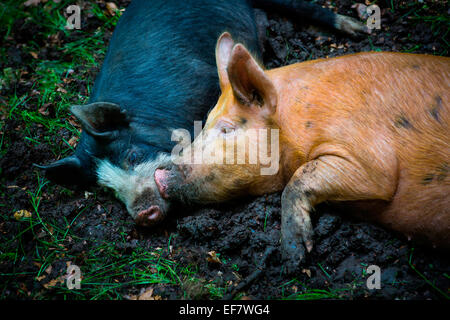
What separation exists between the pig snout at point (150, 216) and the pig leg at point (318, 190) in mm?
1156

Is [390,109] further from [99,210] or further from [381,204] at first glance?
[99,210]

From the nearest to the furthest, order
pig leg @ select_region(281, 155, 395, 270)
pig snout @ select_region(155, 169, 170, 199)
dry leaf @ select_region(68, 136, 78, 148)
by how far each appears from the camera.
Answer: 1. pig leg @ select_region(281, 155, 395, 270)
2. pig snout @ select_region(155, 169, 170, 199)
3. dry leaf @ select_region(68, 136, 78, 148)

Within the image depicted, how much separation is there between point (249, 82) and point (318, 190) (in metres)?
0.96

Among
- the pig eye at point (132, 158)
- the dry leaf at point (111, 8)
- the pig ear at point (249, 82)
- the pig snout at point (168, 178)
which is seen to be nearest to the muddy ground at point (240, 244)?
the pig snout at point (168, 178)

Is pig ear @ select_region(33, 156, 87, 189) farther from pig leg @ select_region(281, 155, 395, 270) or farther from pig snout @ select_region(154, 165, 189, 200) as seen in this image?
pig leg @ select_region(281, 155, 395, 270)

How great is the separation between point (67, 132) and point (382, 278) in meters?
3.58

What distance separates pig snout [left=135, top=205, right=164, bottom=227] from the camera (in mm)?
3568

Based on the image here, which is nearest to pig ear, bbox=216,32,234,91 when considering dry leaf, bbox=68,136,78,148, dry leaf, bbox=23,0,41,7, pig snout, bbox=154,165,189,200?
pig snout, bbox=154,165,189,200

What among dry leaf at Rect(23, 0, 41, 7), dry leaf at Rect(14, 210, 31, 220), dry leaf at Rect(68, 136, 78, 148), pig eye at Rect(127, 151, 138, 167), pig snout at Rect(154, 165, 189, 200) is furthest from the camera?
dry leaf at Rect(23, 0, 41, 7)

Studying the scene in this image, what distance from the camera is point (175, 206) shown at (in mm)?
3668

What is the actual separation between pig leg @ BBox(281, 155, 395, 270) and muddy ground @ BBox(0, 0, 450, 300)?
0.17 m

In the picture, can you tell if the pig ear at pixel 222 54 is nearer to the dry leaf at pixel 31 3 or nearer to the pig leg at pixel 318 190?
the pig leg at pixel 318 190

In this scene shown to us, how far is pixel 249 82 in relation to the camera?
315 centimetres

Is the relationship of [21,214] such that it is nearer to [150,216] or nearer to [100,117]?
[100,117]
